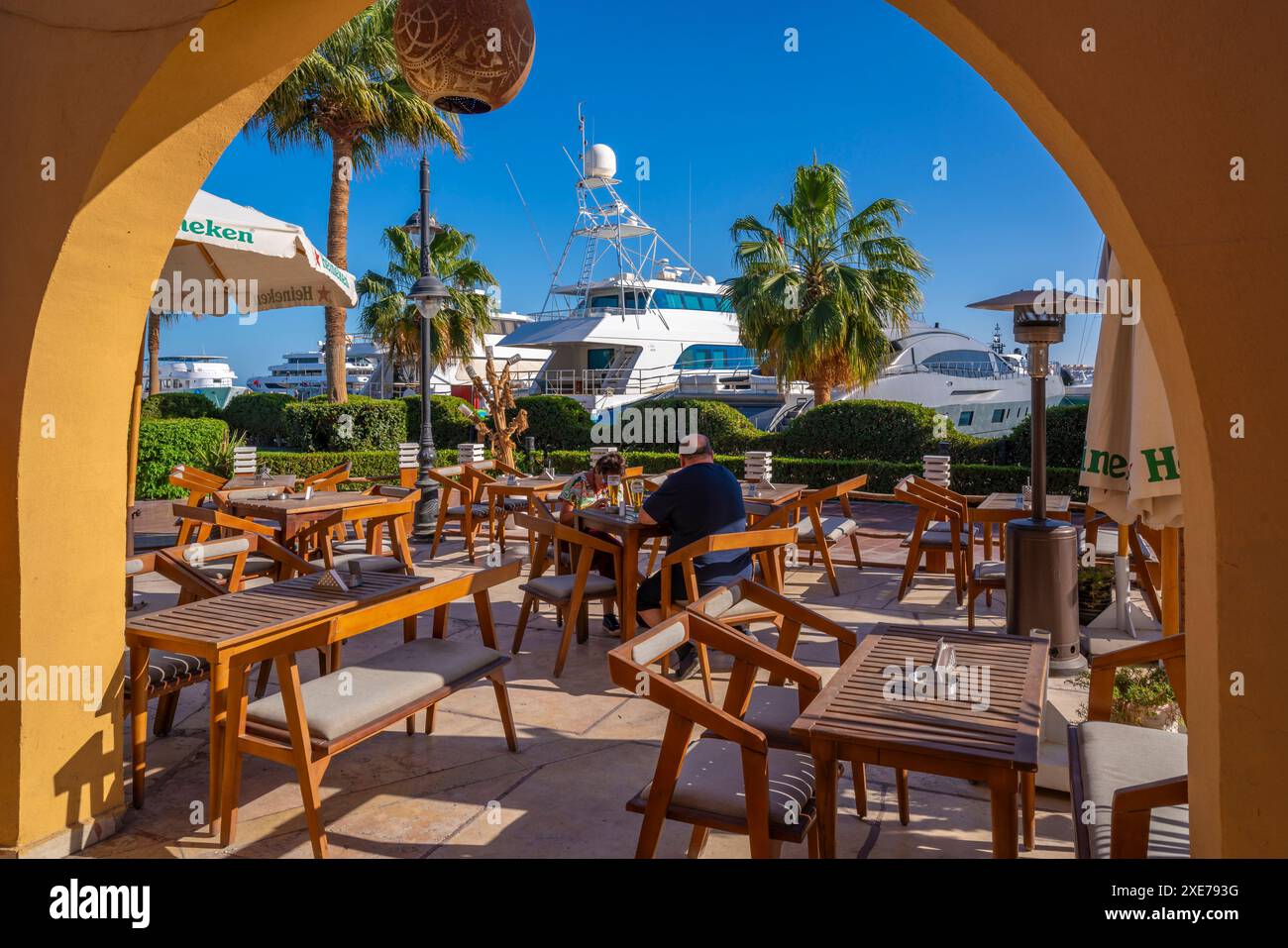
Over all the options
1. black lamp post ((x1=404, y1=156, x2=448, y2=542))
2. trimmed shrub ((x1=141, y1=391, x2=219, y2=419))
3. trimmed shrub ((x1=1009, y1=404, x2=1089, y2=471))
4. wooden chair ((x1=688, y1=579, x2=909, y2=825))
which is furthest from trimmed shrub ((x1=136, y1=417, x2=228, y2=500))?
trimmed shrub ((x1=1009, y1=404, x2=1089, y2=471))

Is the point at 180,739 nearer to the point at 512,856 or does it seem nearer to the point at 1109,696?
the point at 512,856

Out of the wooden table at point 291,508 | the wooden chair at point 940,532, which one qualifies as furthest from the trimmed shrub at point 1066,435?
the wooden table at point 291,508

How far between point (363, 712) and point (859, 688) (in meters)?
1.64

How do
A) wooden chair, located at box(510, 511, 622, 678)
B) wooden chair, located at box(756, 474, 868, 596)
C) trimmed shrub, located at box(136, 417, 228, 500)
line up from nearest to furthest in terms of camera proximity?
1. wooden chair, located at box(510, 511, 622, 678)
2. wooden chair, located at box(756, 474, 868, 596)
3. trimmed shrub, located at box(136, 417, 228, 500)

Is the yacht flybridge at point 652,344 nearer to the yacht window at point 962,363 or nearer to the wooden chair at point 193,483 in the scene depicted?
the yacht window at point 962,363

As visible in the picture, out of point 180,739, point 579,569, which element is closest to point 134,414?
point 180,739

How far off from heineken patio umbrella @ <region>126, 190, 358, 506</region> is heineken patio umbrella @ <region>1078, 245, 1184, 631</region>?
393 cm

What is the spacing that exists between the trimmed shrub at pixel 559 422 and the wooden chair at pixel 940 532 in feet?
37.2

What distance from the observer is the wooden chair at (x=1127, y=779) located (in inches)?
74.0

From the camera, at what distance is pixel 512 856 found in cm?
268

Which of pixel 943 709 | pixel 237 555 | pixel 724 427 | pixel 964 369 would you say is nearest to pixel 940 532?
pixel 943 709

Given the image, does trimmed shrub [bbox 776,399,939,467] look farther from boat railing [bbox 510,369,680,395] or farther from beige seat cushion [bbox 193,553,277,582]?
boat railing [bbox 510,369,680,395]

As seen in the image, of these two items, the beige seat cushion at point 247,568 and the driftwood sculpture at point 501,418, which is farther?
the driftwood sculpture at point 501,418

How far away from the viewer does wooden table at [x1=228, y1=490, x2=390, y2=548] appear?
5.89 m
